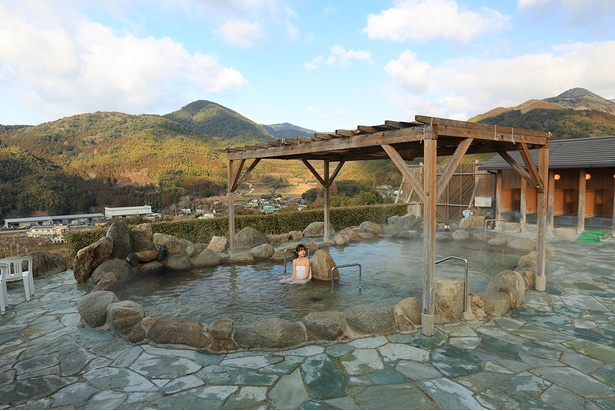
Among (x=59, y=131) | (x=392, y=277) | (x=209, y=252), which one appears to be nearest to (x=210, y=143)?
(x=59, y=131)

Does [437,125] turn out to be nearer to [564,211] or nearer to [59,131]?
[564,211]

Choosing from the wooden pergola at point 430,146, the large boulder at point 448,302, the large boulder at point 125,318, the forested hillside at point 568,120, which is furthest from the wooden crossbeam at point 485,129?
the forested hillside at point 568,120

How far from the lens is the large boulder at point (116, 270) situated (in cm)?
716

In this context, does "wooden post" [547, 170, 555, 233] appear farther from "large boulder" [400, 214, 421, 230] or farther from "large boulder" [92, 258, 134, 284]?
"large boulder" [92, 258, 134, 284]

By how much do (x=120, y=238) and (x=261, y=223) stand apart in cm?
575

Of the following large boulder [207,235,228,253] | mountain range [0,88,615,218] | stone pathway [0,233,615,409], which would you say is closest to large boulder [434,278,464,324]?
stone pathway [0,233,615,409]

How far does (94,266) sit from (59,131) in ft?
95.4

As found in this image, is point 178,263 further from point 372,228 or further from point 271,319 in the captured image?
point 372,228

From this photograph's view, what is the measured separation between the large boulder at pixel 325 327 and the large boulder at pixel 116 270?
4771 millimetres

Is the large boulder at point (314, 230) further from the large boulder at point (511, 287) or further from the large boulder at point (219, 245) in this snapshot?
the large boulder at point (511, 287)

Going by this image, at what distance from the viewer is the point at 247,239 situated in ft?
37.1

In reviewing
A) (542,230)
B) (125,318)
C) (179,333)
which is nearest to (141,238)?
(125,318)

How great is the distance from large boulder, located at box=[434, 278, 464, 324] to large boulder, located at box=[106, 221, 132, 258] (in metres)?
6.93

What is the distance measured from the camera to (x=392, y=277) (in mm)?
7797
